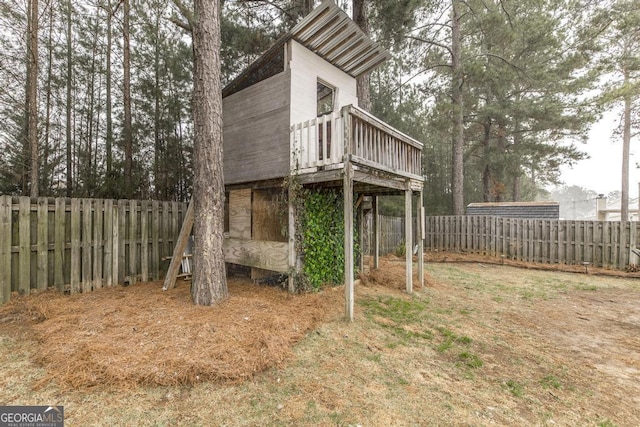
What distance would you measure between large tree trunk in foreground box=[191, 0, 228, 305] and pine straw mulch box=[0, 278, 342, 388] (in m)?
0.48

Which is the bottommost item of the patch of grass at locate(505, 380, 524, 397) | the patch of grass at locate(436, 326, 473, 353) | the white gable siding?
the patch of grass at locate(436, 326, 473, 353)

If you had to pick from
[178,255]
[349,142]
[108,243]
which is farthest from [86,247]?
[349,142]

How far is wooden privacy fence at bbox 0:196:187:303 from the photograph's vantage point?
4.19 meters

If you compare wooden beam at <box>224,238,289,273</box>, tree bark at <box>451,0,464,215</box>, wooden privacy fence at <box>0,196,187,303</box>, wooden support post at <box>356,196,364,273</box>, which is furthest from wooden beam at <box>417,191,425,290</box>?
tree bark at <box>451,0,464,215</box>

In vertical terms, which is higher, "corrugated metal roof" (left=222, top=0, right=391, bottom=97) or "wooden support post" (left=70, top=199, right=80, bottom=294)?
"corrugated metal roof" (left=222, top=0, right=391, bottom=97)

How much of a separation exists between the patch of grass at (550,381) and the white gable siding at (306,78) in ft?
17.0

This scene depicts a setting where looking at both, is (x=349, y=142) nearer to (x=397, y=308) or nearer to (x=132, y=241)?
(x=397, y=308)

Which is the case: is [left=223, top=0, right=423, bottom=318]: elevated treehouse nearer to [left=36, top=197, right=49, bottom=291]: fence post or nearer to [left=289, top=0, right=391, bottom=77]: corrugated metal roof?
[left=289, top=0, right=391, bottom=77]: corrugated metal roof

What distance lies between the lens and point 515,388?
263 centimetres

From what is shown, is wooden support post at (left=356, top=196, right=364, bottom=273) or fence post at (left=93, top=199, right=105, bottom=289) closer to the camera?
fence post at (left=93, top=199, right=105, bottom=289)

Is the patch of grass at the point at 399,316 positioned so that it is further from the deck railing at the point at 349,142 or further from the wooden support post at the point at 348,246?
the deck railing at the point at 349,142

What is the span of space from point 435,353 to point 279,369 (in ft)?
6.30

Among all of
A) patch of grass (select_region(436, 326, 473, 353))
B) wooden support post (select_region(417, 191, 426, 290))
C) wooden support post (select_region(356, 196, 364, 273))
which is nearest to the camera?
patch of grass (select_region(436, 326, 473, 353))

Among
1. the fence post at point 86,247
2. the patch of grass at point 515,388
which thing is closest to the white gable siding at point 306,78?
the fence post at point 86,247
